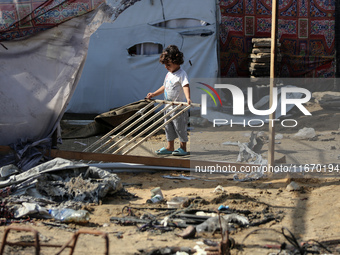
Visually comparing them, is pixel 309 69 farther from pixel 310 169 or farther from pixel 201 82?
pixel 310 169

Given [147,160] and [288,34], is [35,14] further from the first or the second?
[288,34]

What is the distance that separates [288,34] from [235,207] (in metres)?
8.01

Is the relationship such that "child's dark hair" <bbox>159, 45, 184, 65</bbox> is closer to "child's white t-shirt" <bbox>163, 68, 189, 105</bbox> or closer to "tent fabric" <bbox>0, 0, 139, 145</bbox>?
"child's white t-shirt" <bbox>163, 68, 189, 105</bbox>

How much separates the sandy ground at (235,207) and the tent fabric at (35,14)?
2287 mm

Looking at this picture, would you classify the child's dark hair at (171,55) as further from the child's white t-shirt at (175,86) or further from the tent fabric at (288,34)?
the tent fabric at (288,34)

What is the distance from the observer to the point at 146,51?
11617 millimetres

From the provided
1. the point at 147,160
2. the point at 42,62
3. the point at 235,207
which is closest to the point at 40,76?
the point at 42,62

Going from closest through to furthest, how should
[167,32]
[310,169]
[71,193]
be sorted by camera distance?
[71,193]
[310,169]
[167,32]

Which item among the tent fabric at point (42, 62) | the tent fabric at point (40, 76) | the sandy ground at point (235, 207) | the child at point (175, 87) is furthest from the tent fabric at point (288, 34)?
the tent fabric at point (40, 76)

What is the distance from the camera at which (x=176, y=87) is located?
777 centimetres

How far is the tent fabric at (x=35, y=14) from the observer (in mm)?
6793

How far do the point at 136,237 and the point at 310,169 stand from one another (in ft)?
10.4

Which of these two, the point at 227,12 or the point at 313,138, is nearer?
the point at 313,138

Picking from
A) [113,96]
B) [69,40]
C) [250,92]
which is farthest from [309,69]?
[69,40]
